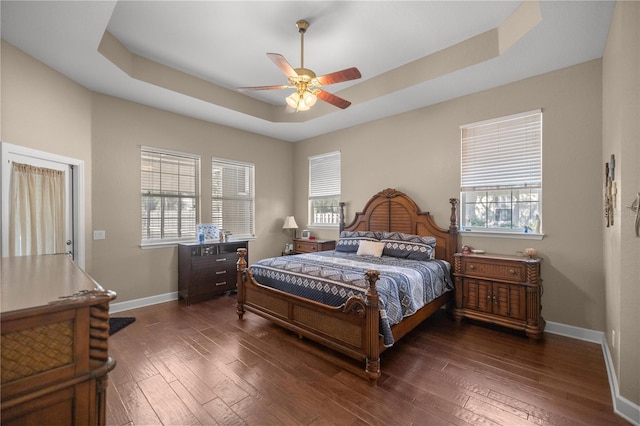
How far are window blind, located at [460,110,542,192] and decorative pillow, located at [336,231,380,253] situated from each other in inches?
58.4

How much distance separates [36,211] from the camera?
3078 mm

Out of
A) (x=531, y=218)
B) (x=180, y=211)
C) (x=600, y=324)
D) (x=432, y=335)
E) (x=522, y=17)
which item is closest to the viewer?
(x=522, y=17)

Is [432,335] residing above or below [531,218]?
below

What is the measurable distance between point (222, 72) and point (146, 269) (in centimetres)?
313

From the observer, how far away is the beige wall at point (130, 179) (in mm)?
3996

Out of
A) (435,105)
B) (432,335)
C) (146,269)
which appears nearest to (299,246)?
(146,269)

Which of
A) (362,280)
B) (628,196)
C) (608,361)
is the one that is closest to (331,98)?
(362,280)

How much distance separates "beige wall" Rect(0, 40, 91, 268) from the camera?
2.78 metres

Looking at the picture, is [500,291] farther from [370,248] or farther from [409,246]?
[370,248]

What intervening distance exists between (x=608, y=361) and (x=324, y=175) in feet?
15.4

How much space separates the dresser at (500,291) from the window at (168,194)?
4.22 metres

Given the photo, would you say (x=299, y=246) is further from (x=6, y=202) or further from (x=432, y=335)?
(x=6, y=202)

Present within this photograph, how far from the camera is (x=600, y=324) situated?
309 centimetres

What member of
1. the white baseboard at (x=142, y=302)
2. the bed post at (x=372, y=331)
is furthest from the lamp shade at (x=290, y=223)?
the bed post at (x=372, y=331)
